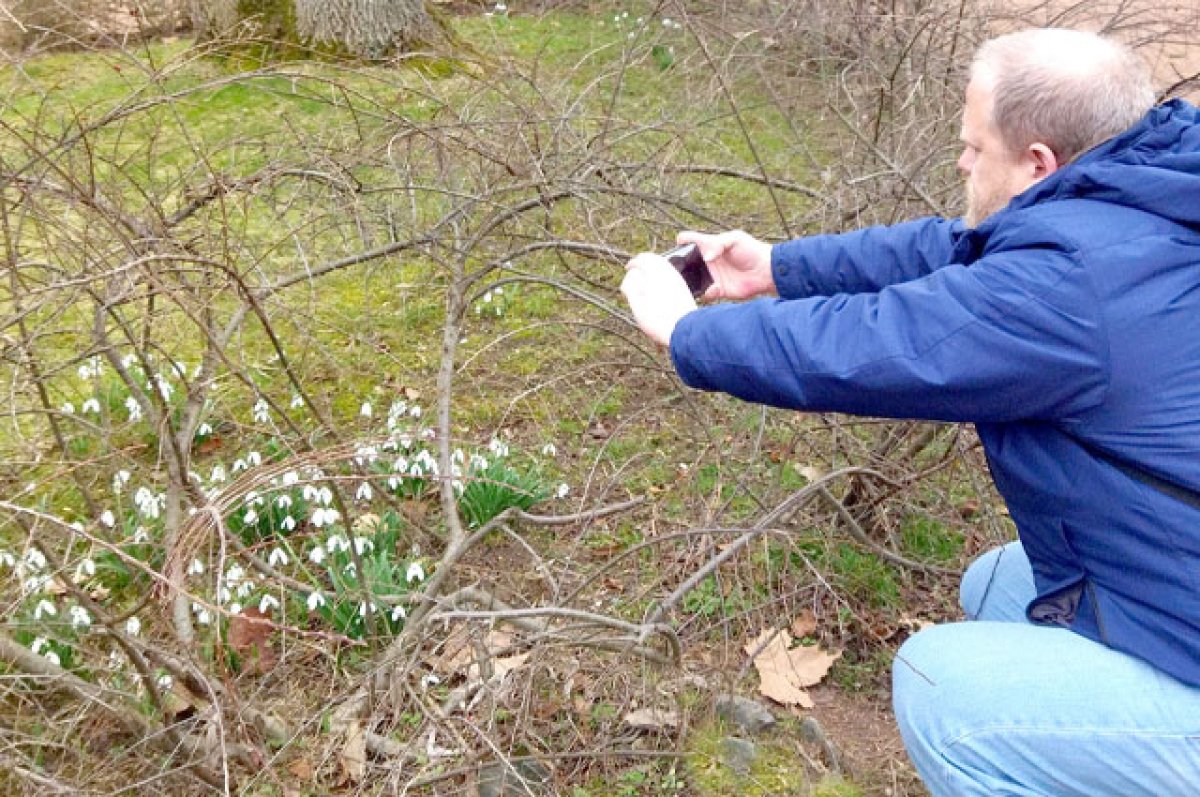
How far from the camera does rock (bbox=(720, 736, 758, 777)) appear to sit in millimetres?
2914

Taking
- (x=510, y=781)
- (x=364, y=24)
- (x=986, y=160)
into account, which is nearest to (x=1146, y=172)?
(x=986, y=160)

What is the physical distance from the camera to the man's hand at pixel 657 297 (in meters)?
2.28

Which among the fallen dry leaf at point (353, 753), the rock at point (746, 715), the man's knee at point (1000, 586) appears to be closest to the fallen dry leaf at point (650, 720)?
the rock at point (746, 715)

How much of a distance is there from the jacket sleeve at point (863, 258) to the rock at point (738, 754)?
3.76ft

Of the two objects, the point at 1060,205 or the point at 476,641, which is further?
the point at 476,641

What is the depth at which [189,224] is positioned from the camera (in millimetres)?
3654

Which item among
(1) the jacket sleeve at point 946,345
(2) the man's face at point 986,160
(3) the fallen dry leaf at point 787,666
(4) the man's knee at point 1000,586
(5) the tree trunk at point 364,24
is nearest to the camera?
(1) the jacket sleeve at point 946,345

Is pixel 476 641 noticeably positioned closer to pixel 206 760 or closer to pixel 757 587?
pixel 206 760

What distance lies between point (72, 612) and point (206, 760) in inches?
28.0

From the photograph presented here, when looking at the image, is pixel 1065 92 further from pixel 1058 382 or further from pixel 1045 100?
pixel 1058 382

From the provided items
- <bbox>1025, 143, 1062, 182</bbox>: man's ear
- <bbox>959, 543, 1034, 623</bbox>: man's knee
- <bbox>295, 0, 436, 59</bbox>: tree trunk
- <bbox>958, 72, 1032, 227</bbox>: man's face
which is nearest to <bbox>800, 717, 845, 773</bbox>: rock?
<bbox>959, 543, 1034, 623</bbox>: man's knee

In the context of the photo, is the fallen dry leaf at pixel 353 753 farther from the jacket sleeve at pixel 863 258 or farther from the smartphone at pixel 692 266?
the jacket sleeve at pixel 863 258

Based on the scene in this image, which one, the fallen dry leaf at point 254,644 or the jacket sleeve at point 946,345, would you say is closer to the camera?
the jacket sleeve at point 946,345

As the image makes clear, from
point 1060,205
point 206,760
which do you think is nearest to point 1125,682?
point 1060,205
